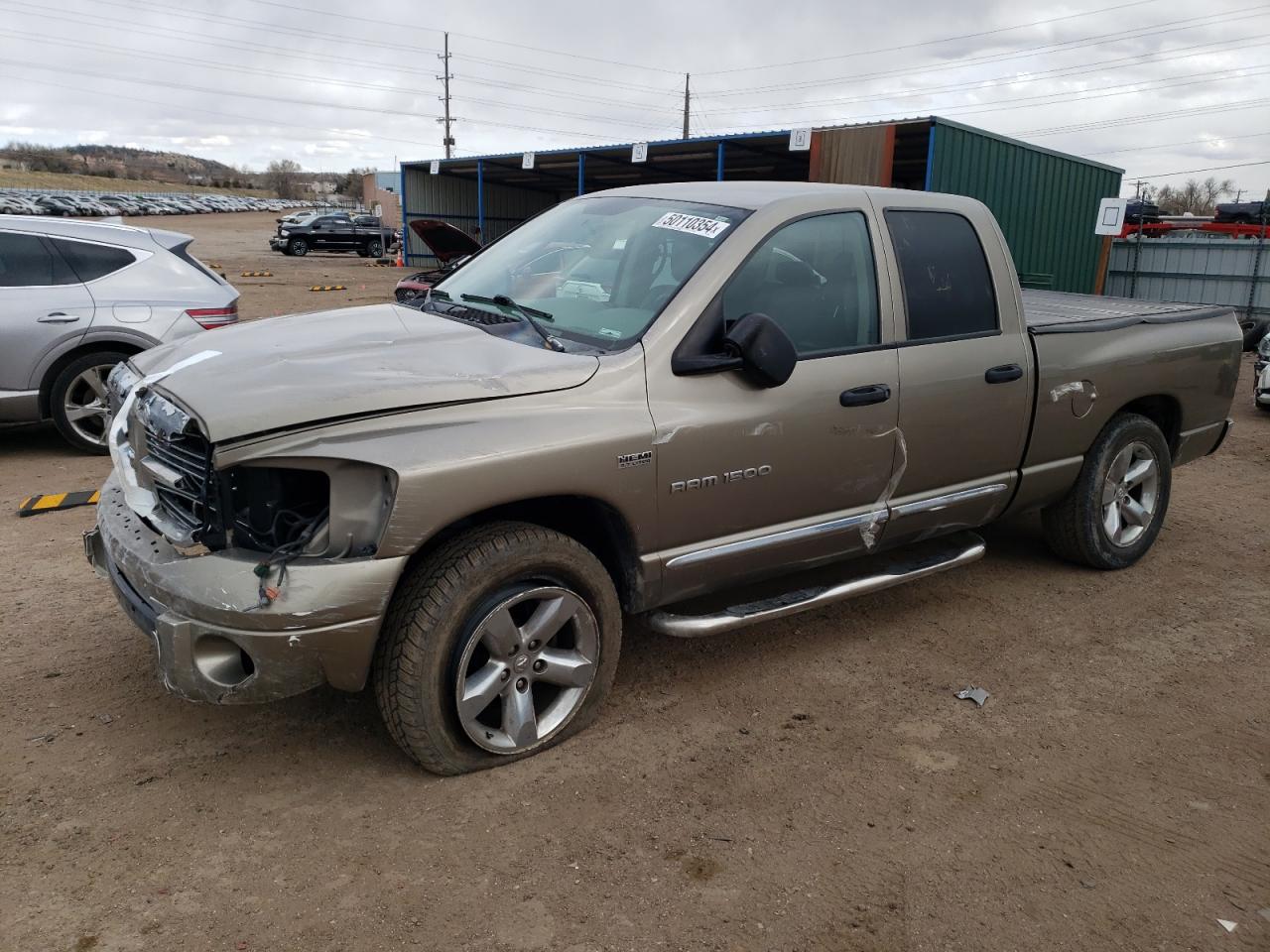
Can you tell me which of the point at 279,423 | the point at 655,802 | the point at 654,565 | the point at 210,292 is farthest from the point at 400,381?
the point at 210,292

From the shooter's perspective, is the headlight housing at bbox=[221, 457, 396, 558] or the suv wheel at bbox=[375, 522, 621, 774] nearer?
the headlight housing at bbox=[221, 457, 396, 558]

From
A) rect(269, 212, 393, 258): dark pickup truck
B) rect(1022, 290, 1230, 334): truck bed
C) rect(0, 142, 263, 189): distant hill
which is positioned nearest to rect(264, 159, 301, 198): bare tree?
rect(0, 142, 263, 189): distant hill

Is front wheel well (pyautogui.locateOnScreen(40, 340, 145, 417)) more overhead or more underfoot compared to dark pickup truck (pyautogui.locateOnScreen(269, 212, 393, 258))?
more underfoot

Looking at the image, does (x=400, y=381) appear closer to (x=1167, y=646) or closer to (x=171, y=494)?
(x=171, y=494)

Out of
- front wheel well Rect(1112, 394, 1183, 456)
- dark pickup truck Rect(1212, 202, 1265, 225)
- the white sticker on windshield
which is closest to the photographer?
the white sticker on windshield

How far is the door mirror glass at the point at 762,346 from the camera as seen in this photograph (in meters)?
3.32

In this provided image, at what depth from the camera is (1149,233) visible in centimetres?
2242

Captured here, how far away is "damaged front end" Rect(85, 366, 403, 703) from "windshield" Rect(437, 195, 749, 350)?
107 centimetres

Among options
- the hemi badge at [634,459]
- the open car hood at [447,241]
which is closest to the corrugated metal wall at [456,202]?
the open car hood at [447,241]

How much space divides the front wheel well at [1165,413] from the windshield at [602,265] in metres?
2.89

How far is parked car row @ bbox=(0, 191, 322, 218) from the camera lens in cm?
4750

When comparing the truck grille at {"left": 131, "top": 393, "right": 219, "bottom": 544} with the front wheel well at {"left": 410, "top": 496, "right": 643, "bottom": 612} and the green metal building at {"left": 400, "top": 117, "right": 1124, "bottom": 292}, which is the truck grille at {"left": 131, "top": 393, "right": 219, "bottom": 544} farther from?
the green metal building at {"left": 400, "top": 117, "right": 1124, "bottom": 292}

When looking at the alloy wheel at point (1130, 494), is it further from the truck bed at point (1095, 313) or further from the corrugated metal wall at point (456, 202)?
the corrugated metal wall at point (456, 202)

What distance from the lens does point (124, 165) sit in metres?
137
